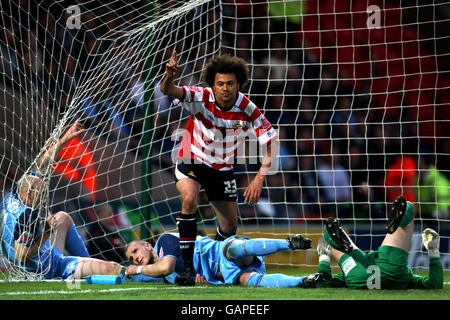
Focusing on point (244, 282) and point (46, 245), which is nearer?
point (244, 282)

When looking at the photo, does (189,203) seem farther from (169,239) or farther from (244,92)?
(244,92)

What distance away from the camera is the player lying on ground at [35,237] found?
4555 mm

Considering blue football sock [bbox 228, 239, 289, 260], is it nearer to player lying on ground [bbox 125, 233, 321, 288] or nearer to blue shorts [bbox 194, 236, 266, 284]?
player lying on ground [bbox 125, 233, 321, 288]

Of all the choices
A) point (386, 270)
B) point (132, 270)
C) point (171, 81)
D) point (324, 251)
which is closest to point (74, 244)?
point (132, 270)

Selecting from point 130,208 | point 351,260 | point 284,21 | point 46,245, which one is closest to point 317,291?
point 351,260

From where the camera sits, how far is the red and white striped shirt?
4.39 metres

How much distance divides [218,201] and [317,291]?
1166mm

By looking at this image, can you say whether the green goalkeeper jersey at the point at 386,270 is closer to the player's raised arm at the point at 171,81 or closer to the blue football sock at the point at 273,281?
the blue football sock at the point at 273,281

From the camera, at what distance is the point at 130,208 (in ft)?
22.0

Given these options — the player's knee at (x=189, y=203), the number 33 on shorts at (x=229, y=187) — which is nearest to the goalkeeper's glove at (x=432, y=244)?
the number 33 on shorts at (x=229, y=187)

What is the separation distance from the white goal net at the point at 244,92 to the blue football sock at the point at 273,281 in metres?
1.57

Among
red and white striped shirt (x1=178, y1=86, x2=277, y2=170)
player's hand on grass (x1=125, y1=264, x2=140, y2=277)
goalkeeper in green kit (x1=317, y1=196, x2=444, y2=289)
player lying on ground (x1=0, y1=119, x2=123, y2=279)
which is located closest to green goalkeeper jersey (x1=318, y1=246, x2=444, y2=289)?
goalkeeper in green kit (x1=317, y1=196, x2=444, y2=289)

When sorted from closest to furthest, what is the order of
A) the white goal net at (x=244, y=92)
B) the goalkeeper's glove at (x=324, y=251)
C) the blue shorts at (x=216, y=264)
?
the goalkeeper's glove at (x=324, y=251)
the blue shorts at (x=216, y=264)
the white goal net at (x=244, y=92)

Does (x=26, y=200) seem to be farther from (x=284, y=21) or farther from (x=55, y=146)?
(x=284, y=21)
